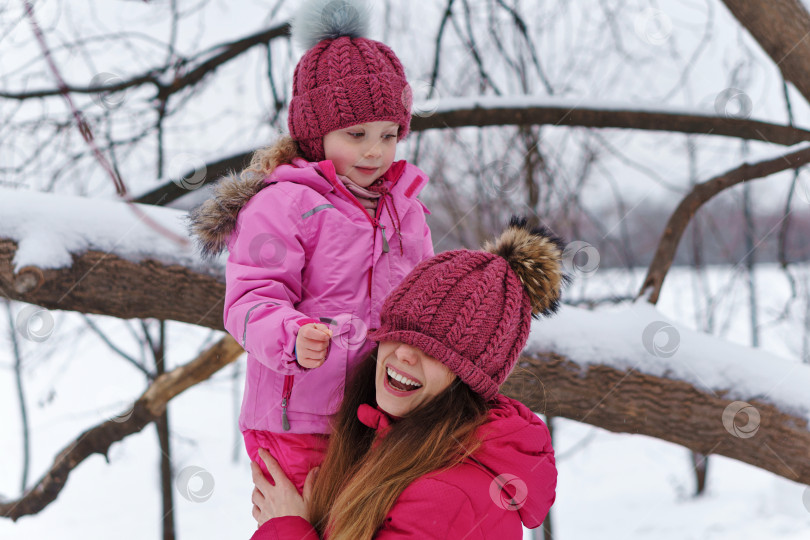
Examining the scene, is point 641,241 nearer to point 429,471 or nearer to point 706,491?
point 706,491

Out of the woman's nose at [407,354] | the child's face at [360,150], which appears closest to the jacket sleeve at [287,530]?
the woman's nose at [407,354]

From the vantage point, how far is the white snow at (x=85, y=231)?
2117mm

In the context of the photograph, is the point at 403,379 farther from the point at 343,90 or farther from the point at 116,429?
the point at 116,429

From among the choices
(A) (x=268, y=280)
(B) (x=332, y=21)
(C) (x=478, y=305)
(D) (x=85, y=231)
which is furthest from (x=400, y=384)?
(D) (x=85, y=231)

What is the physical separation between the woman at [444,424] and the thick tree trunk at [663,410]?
0.80 meters

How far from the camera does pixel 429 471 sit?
1.25 meters

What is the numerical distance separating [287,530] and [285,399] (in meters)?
0.28

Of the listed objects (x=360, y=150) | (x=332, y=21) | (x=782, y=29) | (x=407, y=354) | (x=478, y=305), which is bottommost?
(x=407, y=354)

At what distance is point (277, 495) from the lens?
4.74 ft

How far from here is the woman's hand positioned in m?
1.41

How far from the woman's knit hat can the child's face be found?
2cm

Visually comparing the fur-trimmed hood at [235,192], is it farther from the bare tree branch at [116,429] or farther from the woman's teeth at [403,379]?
the bare tree branch at [116,429]

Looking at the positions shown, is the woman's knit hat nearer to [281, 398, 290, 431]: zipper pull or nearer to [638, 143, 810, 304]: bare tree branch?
[281, 398, 290, 431]: zipper pull

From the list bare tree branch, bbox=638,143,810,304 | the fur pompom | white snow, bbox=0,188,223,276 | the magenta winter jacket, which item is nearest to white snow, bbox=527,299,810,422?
bare tree branch, bbox=638,143,810,304
